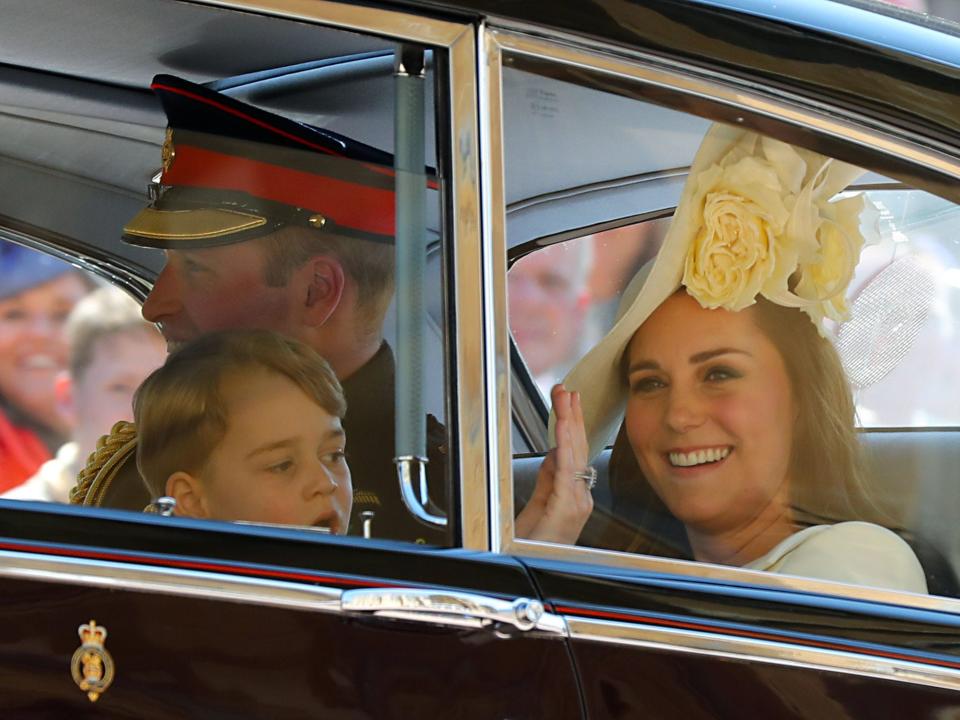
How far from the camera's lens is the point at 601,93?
5.59ft

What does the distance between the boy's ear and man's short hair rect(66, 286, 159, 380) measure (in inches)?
12.6

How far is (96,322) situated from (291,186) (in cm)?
43

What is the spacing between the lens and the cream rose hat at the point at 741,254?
5.93 feet

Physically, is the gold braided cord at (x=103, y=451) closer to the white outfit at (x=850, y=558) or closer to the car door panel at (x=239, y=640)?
the car door panel at (x=239, y=640)

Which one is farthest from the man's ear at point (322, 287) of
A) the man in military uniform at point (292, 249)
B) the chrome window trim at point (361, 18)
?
the chrome window trim at point (361, 18)

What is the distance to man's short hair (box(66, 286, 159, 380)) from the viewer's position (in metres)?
2.04

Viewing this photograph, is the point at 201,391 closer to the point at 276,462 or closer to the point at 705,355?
the point at 276,462

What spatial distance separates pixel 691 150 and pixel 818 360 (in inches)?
13.3

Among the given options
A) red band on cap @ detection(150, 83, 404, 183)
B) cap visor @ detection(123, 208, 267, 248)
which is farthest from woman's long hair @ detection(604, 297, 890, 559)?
cap visor @ detection(123, 208, 267, 248)

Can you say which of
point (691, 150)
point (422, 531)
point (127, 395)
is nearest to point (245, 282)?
point (127, 395)

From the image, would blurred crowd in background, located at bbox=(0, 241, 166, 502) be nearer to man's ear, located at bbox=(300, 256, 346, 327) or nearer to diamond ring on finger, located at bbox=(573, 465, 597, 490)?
man's ear, located at bbox=(300, 256, 346, 327)

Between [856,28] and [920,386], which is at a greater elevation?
[856,28]

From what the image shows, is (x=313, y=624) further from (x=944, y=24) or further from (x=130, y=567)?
(x=944, y=24)

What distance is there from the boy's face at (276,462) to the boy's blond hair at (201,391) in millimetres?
14
